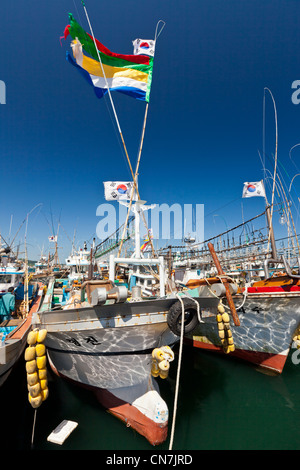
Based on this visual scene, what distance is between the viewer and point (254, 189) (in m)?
17.3

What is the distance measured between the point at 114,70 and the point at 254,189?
1362 cm

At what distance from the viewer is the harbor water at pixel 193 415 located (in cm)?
573

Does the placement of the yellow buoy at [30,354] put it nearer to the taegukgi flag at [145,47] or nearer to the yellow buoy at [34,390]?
the yellow buoy at [34,390]

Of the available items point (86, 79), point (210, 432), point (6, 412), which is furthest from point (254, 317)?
point (86, 79)

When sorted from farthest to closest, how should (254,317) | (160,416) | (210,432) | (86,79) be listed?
(254,317) < (86,79) < (210,432) < (160,416)

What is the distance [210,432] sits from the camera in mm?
6137

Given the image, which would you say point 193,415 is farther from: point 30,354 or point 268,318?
point 30,354

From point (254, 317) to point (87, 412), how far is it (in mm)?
7586

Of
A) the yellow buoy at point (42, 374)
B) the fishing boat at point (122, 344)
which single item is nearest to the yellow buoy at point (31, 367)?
the yellow buoy at point (42, 374)

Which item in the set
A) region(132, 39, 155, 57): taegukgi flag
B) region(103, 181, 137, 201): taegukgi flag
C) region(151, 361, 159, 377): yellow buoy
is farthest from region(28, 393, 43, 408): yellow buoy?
region(132, 39, 155, 57): taegukgi flag

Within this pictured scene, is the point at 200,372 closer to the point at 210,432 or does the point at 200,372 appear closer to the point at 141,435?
the point at 210,432

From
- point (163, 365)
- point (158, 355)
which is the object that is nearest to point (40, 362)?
point (158, 355)
